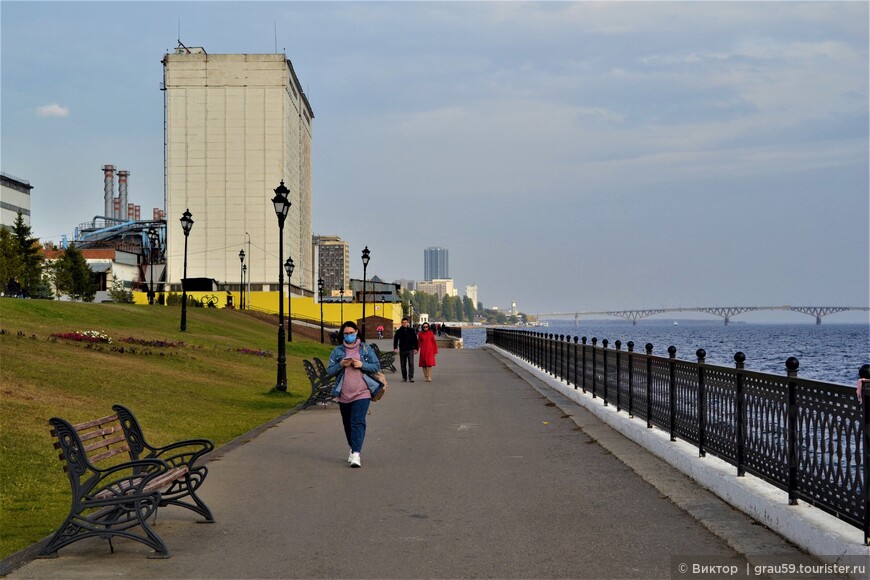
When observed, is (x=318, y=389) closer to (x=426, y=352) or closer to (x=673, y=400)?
(x=426, y=352)

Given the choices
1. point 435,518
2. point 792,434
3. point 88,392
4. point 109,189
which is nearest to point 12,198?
point 109,189

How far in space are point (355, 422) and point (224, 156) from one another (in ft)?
401

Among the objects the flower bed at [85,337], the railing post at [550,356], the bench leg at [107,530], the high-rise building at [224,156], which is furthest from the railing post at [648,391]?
the high-rise building at [224,156]

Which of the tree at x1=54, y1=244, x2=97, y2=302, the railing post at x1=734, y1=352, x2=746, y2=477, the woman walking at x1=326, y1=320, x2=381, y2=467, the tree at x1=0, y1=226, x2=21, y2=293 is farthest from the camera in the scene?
the tree at x1=54, y1=244, x2=97, y2=302

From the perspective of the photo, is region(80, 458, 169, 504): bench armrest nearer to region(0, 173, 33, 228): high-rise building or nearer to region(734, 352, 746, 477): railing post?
region(734, 352, 746, 477): railing post

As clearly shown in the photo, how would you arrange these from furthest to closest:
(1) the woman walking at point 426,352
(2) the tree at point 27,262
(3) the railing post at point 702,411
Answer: (2) the tree at point 27,262 → (1) the woman walking at point 426,352 → (3) the railing post at point 702,411

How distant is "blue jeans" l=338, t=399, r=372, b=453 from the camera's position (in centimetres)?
1165

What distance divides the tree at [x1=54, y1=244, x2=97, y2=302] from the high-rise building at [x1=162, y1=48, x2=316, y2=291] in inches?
1235

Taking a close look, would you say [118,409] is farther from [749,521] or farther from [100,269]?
[100,269]

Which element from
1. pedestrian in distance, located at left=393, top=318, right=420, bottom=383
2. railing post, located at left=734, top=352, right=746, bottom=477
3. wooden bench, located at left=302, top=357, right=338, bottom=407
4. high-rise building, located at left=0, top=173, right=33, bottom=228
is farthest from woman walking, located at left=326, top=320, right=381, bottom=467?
high-rise building, located at left=0, top=173, right=33, bottom=228

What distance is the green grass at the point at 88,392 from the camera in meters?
10.3

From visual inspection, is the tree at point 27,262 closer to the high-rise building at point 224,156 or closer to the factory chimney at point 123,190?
the high-rise building at point 224,156

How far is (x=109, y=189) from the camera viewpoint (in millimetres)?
156875

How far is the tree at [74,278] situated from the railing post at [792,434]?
9322cm
